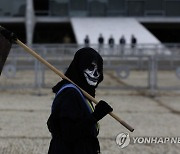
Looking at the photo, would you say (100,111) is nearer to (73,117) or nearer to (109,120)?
(73,117)

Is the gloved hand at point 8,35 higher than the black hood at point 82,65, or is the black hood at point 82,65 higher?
the gloved hand at point 8,35

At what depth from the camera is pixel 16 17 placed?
40.4 m

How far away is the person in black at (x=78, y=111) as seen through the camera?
3.01 m

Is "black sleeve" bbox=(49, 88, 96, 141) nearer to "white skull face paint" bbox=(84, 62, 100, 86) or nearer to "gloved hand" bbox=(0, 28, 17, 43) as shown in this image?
"white skull face paint" bbox=(84, 62, 100, 86)

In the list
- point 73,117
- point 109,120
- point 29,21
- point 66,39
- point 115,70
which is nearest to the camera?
point 73,117

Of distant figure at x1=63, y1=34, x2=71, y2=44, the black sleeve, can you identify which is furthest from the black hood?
distant figure at x1=63, y1=34, x2=71, y2=44

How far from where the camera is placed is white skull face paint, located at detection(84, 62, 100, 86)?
3.07 m

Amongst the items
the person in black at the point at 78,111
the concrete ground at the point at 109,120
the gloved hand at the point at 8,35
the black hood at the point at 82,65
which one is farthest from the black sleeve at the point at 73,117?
the concrete ground at the point at 109,120

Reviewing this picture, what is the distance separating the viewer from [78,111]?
3.03m

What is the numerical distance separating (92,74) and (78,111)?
0.88 ft

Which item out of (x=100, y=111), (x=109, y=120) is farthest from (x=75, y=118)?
(x=109, y=120)

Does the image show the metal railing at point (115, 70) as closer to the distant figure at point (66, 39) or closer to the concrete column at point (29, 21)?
the concrete column at point (29, 21)

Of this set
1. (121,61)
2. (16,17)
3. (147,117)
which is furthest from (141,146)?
(16,17)

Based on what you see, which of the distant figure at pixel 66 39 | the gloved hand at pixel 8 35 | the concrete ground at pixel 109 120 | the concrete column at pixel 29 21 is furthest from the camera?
the distant figure at pixel 66 39
